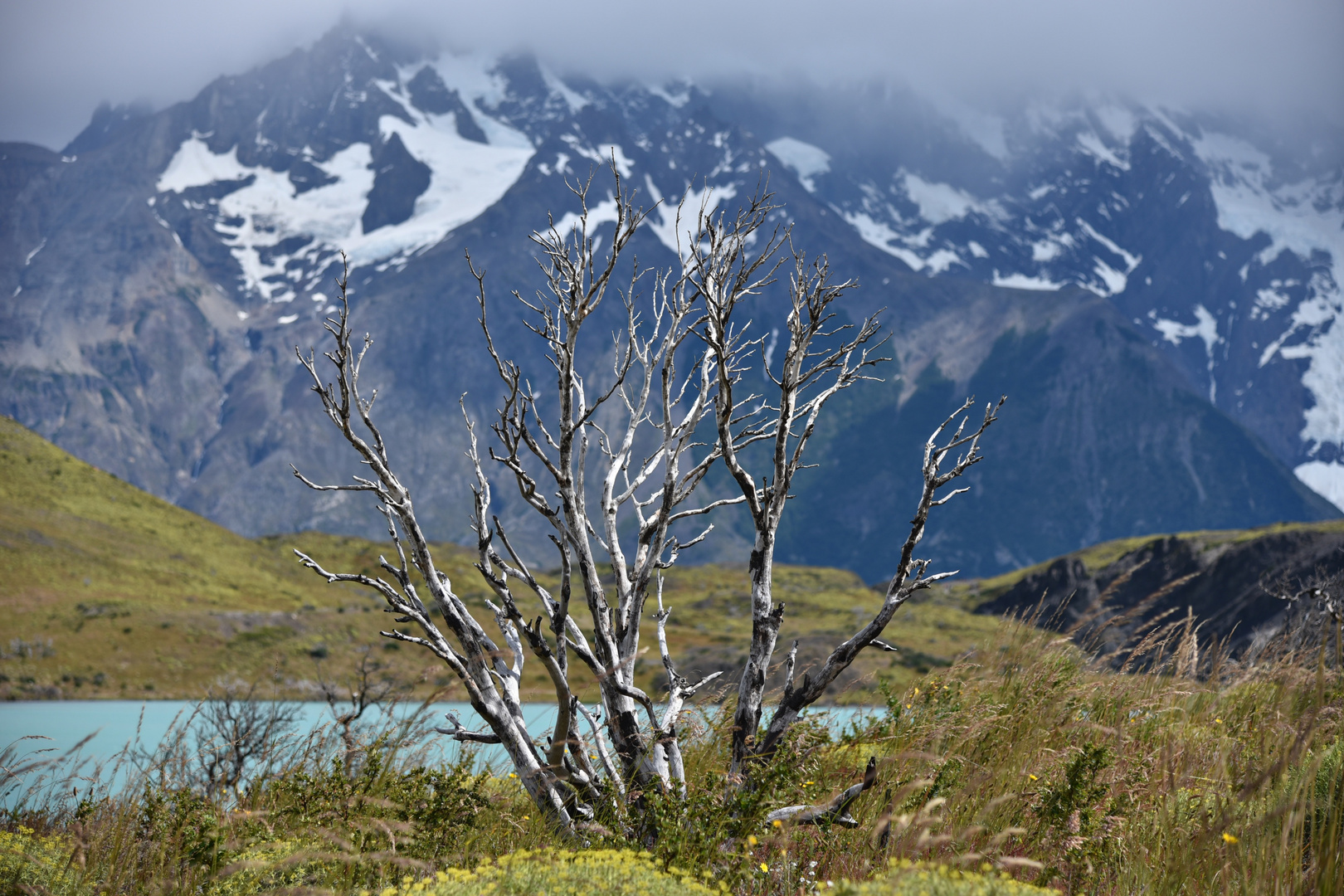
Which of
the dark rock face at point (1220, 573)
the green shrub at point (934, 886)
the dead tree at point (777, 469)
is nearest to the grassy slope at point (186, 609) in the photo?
the dark rock face at point (1220, 573)

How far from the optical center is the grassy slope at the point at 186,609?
9425 centimetres

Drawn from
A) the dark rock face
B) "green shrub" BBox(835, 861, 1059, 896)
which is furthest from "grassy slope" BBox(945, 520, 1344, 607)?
"green shrub" BBox(835, 861, 1059, 896)

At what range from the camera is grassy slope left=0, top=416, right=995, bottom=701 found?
9425 centimetres

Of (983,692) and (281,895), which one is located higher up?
(281,895)

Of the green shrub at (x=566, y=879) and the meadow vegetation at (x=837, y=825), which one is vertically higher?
the green shrub at (x=566, y=879)

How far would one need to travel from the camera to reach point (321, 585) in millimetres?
145375

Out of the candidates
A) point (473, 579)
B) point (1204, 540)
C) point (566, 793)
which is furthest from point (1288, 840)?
point (473, 579)

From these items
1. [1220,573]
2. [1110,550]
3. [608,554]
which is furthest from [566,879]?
[1110,550]

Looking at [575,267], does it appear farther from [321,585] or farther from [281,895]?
[321,585]

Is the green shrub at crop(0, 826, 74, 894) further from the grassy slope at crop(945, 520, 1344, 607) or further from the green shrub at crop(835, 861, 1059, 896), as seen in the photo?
the grassy slope at crop(945, 520, 1344, 607)

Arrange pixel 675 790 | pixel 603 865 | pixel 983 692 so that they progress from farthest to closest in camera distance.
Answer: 1. pixel 983 692
2. pixel 675 790
3. pixel 603 865

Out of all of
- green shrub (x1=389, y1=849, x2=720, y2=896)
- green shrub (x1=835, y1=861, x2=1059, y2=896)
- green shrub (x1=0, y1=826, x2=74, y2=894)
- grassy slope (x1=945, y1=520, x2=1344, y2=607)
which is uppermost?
green shrub (x1=835, y1=861, x2=1059, y2=896)

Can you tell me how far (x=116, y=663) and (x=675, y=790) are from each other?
352ft

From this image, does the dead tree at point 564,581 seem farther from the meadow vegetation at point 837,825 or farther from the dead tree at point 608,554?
the meadow vegetation at point 837,825
